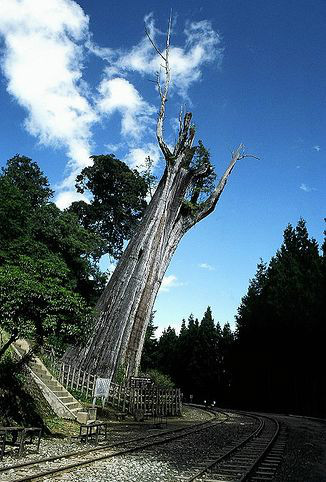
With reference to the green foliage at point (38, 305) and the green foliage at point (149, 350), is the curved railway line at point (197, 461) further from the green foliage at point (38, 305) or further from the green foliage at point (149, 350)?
the green foliage at point (149, 350)

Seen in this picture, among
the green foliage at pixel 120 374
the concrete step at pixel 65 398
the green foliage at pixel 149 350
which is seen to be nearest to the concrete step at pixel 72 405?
the concrete step at pixel 65 398

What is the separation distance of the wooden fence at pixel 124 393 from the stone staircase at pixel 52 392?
1.42 m

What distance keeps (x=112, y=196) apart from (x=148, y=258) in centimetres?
1044

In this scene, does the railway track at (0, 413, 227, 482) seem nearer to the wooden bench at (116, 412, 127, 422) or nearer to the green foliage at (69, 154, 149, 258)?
the wooden bench at (116, 412, 127, 422)

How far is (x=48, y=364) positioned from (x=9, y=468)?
361 inches

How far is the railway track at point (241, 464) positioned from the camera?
22.2 ft

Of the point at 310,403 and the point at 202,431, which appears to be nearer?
the point at 202,431

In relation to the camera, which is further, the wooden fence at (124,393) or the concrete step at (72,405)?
the wooden fence at (124,393)

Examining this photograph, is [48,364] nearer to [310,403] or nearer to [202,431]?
[202,431]

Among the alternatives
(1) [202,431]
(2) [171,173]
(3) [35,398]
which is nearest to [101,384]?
(3) [35,398]

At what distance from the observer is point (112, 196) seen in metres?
33.8

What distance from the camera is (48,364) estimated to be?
50.3 feet

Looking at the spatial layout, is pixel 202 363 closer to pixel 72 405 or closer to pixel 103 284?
pixel 103 284

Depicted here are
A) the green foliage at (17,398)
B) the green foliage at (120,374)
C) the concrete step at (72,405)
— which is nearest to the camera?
the green foliage at (17,398)
